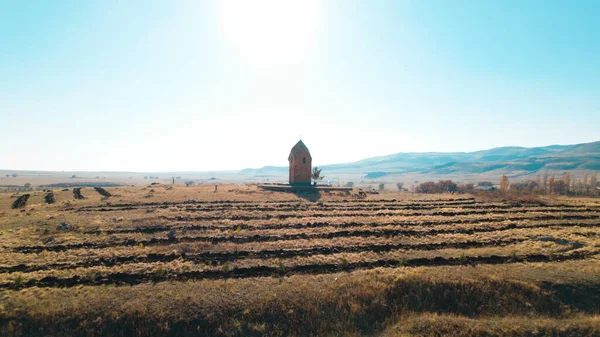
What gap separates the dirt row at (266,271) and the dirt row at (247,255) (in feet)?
5.32

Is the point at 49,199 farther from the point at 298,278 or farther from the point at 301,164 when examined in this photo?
the point at 298,278

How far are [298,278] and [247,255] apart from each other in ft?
14.0

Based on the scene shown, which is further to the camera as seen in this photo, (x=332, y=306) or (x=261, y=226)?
(x=261, y=226)

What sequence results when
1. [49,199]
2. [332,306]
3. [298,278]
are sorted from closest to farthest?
[332,306] < [298,278] < [49,199]

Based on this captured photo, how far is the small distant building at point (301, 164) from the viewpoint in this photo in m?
50.3

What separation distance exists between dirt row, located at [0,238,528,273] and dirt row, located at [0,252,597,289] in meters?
1.62

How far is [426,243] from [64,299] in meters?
18.9

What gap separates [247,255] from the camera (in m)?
17.0

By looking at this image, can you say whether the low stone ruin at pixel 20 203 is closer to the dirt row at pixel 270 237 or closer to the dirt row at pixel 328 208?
the dirt row at pixel 328 208

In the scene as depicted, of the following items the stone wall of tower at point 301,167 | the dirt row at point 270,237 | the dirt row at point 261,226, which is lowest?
the dirt row at point 270,237

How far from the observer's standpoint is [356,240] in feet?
65.5

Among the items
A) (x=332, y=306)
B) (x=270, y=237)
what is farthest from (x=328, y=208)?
(x=332, y=306)

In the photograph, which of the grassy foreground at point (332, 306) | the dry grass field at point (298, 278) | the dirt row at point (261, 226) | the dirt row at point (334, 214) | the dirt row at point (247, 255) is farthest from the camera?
the dirt row at point (334, 214)

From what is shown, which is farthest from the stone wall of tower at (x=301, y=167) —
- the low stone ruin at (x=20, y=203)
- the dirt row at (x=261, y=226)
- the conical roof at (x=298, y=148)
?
the low stone ruin at (x=20, y=203)
